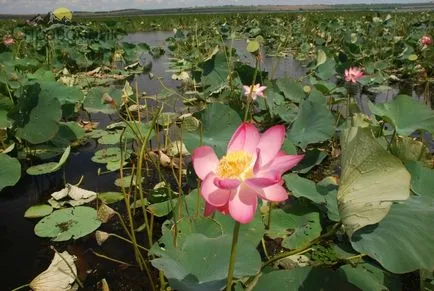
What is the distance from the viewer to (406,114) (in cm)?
191

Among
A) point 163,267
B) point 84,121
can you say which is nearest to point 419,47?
point 84,121

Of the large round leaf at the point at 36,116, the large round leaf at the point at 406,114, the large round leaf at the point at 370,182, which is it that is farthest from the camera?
the large round leaf at the point at 36,116

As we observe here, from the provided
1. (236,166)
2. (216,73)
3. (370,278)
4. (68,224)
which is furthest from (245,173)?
(216,73)

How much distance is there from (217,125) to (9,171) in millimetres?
972

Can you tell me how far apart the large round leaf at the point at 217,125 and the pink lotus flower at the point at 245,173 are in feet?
3.29

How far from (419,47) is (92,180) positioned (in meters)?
5.36

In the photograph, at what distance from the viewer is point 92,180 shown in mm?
2330

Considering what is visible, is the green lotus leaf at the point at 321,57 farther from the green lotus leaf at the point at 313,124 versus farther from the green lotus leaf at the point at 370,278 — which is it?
the green lotus leaf at the point at 370,278

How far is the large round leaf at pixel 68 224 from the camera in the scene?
5.54 feet

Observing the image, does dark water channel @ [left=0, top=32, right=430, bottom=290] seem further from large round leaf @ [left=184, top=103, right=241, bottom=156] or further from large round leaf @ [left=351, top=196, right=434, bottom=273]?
large round leaf @ [left=351, top=196, right=434, bottom=273]

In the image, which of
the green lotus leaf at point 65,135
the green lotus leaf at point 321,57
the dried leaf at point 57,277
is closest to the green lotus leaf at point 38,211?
the dried leaf at point 57,277

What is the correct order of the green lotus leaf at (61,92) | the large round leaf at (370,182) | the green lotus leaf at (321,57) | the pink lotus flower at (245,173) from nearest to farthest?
the pink lotus flower at (245,173) < the large round leaf at (370,182) < the green lotus leaf at (61,92) < the green lotus leaf at (321,57)

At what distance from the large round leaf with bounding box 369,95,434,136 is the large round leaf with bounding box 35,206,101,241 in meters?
1.47

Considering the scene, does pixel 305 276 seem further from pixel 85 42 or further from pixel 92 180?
pixel 85 42
